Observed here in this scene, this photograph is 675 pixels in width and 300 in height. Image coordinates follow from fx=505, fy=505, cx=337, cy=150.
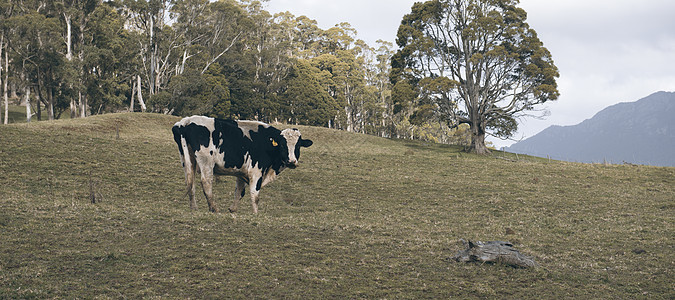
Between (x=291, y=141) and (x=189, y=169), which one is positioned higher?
(x=291, y=141)

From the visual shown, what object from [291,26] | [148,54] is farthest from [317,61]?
[148,54]

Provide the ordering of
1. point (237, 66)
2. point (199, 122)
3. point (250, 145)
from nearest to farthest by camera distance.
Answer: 1. point (199, 122)
2. point (250, 145)
3. point (237, 66)

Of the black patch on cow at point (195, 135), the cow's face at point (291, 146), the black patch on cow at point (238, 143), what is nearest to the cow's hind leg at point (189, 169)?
the black patch on cow at point (238, 143)

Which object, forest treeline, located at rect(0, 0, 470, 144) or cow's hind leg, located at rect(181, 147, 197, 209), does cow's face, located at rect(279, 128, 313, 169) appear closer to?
cow's hind leg, located at rect(181, 147, 197, 209)

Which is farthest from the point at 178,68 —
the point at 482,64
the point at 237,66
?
the point at 482,64

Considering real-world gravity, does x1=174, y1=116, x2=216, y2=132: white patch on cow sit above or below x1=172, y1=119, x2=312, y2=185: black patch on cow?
above

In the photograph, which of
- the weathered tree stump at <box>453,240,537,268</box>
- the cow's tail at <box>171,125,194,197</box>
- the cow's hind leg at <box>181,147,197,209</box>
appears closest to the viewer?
the weathered tree stump at <box>453,240,537,268</box>

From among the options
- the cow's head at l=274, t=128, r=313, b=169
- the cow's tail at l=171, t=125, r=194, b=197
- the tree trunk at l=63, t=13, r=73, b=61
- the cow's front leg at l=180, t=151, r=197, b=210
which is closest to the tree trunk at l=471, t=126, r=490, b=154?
the cow's head at l=274, t=128, r=313, b=169

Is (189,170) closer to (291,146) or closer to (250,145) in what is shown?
(250,145)

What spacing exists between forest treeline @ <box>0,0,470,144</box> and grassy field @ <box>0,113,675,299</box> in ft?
81.6

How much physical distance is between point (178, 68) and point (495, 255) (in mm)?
68008

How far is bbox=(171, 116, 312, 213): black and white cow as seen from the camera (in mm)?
17375

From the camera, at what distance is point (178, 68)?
7350cm

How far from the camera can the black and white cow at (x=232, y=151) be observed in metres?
17.4
